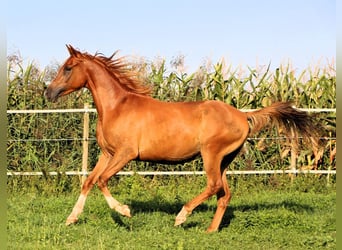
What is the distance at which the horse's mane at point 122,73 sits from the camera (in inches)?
335

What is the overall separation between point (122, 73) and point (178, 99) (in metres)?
5.30

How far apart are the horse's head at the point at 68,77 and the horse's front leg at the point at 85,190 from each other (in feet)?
3.78

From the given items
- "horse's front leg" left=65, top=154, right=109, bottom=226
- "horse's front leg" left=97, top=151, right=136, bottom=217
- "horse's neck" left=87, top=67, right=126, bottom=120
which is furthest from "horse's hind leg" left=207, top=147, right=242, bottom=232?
"horse's neck" left=87, top=67, right=126, bottom=120

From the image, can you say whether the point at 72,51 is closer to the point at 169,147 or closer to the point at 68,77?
the point at 68,77

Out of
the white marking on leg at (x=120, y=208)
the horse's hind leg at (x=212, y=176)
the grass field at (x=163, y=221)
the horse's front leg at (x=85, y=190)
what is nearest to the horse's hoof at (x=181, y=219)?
the grass field at (x=163, y=221)

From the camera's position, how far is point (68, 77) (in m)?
8.27

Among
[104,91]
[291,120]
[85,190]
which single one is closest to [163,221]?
[85,190]

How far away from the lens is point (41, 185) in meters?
11.7

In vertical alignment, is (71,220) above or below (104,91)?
below

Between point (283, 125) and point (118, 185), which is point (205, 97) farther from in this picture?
point (283, 125)

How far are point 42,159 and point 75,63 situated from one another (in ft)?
16.4

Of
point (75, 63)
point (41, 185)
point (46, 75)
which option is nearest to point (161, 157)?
point (75, 63)

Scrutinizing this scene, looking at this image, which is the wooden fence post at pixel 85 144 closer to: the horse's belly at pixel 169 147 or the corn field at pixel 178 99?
the corn field at pixel 178 99

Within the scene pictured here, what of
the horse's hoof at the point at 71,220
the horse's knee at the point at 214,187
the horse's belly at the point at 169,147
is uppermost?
the horse's belly at the point at 169,147
